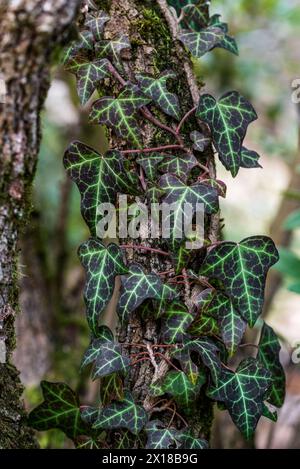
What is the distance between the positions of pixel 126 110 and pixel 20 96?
0.28 metres

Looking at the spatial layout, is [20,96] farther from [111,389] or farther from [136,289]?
[111,389]

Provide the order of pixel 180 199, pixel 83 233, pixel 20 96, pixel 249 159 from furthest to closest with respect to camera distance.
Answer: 1. pixel 83 233
2. pixel 249 159
3. pixel 180 199
4. pixel 20 96

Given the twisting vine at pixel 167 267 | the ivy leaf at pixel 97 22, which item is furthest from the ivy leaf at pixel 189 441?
the ivy leaf at pixel 97 22

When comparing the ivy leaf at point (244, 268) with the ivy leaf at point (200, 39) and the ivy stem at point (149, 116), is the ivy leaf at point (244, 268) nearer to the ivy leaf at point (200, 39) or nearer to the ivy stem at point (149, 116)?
the ivy stem at point (149, 116)

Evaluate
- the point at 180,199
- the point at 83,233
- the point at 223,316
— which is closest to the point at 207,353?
the point at 223,316

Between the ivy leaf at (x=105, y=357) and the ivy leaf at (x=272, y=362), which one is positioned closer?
the ivy leaf at (x=105, y=357)

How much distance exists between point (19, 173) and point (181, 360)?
479 mm

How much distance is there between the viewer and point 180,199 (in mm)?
1026

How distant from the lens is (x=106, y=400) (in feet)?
3.55

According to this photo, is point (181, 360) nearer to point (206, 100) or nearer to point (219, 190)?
point (219, 190)

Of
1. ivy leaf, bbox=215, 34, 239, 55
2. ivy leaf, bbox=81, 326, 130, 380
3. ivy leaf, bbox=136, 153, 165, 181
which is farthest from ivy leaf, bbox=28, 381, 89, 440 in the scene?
ivy leaf, bbox=215, 34, 239, 55

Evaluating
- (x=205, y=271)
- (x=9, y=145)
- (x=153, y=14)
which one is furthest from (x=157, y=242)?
(x=153, y=14)

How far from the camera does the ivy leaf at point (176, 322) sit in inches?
41.6

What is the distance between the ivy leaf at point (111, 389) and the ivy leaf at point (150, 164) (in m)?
0.41
